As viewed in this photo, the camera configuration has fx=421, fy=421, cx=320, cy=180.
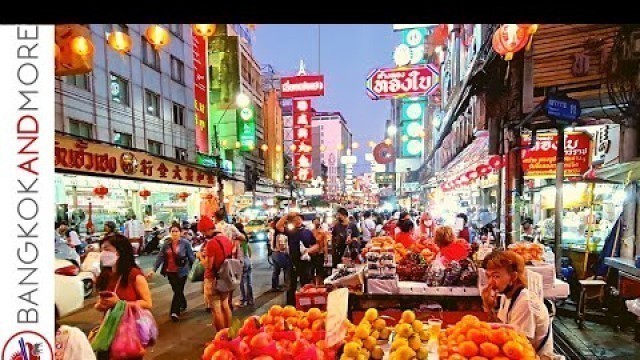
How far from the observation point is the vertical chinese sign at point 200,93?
26250mm

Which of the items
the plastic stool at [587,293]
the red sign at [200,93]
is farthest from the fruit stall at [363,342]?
the red sign at [200,93]

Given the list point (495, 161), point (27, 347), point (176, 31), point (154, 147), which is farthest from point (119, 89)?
point (27, 347)

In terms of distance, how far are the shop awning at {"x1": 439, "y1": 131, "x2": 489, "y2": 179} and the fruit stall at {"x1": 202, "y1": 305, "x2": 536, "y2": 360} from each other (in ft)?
33.8

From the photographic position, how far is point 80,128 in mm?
17125

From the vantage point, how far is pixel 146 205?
2031 centimetres

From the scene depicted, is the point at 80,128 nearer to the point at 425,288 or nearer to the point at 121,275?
the point at 121,275

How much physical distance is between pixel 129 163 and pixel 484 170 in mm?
12064

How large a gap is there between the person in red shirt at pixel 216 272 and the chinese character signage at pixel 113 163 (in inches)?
261

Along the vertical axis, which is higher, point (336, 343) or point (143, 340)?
point (336, 343)

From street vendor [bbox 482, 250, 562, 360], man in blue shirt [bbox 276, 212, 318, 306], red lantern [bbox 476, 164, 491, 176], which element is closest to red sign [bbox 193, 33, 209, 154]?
red lantern [bbox 476, 164, 491, 176]

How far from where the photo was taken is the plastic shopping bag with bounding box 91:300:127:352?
12.4ft
